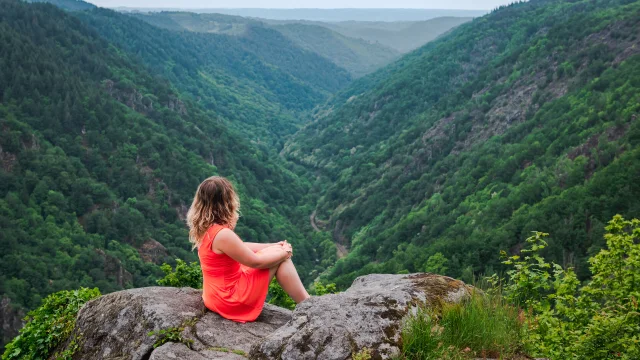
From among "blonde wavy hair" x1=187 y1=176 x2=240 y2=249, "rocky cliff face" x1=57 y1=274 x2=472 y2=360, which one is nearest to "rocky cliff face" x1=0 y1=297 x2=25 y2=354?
"rocky cliff face" x1=57 y1=274 x2=472 y2=360

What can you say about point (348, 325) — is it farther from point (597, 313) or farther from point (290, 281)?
point (597, 313)

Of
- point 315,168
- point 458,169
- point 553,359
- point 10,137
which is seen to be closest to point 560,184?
point 458,169

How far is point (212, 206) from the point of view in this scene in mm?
8172

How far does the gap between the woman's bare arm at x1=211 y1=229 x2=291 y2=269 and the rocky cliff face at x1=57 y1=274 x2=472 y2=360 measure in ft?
3.60

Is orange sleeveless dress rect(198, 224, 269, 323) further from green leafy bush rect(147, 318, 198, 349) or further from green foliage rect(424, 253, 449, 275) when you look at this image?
green foliage rect(424, 253, 449, 275)

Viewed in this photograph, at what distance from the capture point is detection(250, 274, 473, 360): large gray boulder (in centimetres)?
658

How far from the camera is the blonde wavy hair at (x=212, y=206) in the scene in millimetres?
8172

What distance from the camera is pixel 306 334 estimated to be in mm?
6766

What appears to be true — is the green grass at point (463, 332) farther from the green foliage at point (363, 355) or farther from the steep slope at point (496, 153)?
the steep slope at point (496, 153)

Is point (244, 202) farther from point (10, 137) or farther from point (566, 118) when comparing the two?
point (566, 118)

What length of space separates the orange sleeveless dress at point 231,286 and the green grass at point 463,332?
9.29 ft

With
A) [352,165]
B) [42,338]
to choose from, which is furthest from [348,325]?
[352,165]

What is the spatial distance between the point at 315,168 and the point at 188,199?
59.2 meters

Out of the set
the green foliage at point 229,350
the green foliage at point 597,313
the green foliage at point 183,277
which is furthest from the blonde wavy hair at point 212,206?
the green foliage at point 183,277
